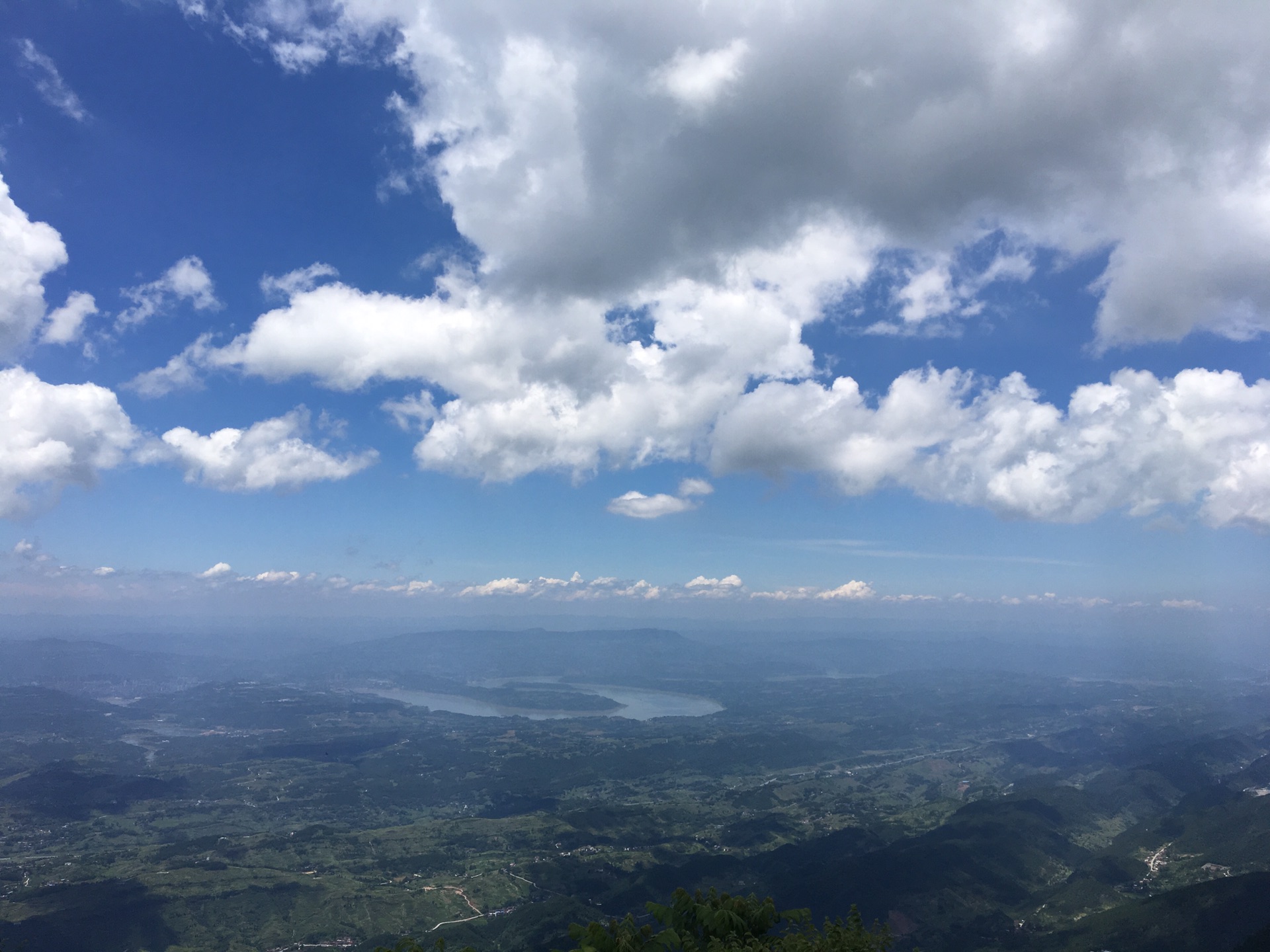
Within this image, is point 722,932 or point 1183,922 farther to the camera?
point 1183,922

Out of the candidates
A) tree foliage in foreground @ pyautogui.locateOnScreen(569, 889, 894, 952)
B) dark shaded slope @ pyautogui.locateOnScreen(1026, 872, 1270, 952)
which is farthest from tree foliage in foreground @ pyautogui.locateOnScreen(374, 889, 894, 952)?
dark shaded slope @ pyautogui.locateOnScreen(1026, 872, 1270, 952)

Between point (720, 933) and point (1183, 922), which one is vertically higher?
point (720, 933)

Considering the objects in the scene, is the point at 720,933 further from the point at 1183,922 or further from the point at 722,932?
the point at 1183,922

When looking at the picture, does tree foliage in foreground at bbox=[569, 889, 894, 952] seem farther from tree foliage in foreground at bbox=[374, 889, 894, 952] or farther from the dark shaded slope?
the dark shaded slope

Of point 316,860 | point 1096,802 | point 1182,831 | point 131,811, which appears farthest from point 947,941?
point 131,811

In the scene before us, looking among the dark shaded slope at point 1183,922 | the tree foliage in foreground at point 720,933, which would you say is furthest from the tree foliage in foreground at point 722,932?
the dark shaded slope at point 1183,922

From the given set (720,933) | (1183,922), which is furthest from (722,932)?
(1183,922)
